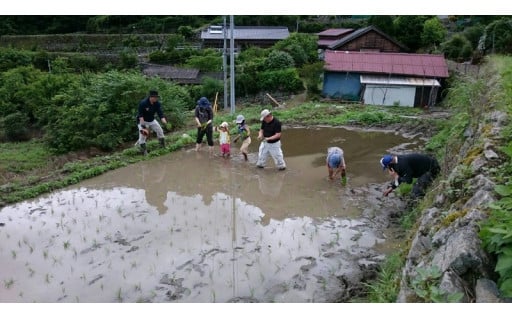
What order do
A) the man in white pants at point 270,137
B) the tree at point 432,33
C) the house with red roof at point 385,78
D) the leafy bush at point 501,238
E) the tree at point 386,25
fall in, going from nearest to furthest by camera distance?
the leafy bush at point 501,238
the man in white pants at point 270,137
the house with red roof at point 385,78
the tree at point 432,33
the tree at point 386,25

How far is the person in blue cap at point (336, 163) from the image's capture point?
9.07 metres

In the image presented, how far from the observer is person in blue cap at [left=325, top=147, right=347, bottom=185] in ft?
29.8

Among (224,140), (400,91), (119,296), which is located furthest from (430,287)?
(400,91)

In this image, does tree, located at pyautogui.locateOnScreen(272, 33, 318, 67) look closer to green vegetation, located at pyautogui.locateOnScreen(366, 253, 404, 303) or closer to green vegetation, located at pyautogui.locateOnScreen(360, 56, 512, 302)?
green vegetation, located at pyautogui.locateOnScreen(360, 56, 512, 302)

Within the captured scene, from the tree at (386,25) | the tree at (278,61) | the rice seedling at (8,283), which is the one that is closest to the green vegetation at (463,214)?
the rice seedling at (8,283)

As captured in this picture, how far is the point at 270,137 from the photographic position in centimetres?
984

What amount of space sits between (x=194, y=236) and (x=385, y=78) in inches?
623

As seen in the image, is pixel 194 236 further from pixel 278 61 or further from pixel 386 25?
pixel 386 25

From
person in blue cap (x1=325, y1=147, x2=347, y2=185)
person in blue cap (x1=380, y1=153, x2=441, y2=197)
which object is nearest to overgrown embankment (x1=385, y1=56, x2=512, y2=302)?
person in blue cap (x1=380, y1=153, x2=441, y2=197)

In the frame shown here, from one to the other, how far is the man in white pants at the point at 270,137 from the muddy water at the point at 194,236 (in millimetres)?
267

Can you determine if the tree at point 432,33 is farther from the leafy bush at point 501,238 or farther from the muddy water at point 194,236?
the leafy bush at point 501,238

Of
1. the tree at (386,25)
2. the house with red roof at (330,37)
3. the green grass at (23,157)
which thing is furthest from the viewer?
the house with red roof at (330,37)

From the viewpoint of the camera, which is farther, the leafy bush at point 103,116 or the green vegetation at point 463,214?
the leafy bush at point 103,116

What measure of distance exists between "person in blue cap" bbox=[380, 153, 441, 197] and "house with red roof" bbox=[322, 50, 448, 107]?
12.5 meters
